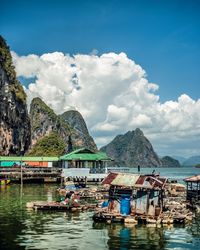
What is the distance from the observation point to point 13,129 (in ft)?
431

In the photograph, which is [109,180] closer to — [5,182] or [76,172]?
[76,172]

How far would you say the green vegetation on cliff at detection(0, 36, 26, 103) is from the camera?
429 feet

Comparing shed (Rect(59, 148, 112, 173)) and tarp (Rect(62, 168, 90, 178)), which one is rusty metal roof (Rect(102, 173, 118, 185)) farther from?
tarp (Rect(62, 168, 90, 178))

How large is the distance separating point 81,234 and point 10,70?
4432 inches

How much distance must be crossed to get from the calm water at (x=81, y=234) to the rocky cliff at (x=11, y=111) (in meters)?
90.4

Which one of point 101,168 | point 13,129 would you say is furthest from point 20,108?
point 101,168

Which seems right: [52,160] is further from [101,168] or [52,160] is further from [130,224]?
[130,224]

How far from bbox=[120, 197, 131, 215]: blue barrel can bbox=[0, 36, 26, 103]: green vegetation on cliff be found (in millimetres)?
101731

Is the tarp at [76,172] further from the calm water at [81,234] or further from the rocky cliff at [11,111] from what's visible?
the rocky cliff at [11,111]

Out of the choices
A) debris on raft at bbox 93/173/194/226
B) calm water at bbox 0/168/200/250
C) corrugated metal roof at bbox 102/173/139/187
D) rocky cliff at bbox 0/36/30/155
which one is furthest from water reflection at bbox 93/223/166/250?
rocky cliff at bbox 0/36/30/155

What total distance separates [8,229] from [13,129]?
342 feet

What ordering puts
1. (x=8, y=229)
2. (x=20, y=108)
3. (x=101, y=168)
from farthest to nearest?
(x=20, y=108)
(x=101, y=168)
(x=8, y=229)

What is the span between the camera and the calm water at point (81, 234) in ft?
83.7

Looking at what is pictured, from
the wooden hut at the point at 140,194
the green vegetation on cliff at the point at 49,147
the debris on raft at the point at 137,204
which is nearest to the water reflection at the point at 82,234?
the debris on raft at the point at 137,204
